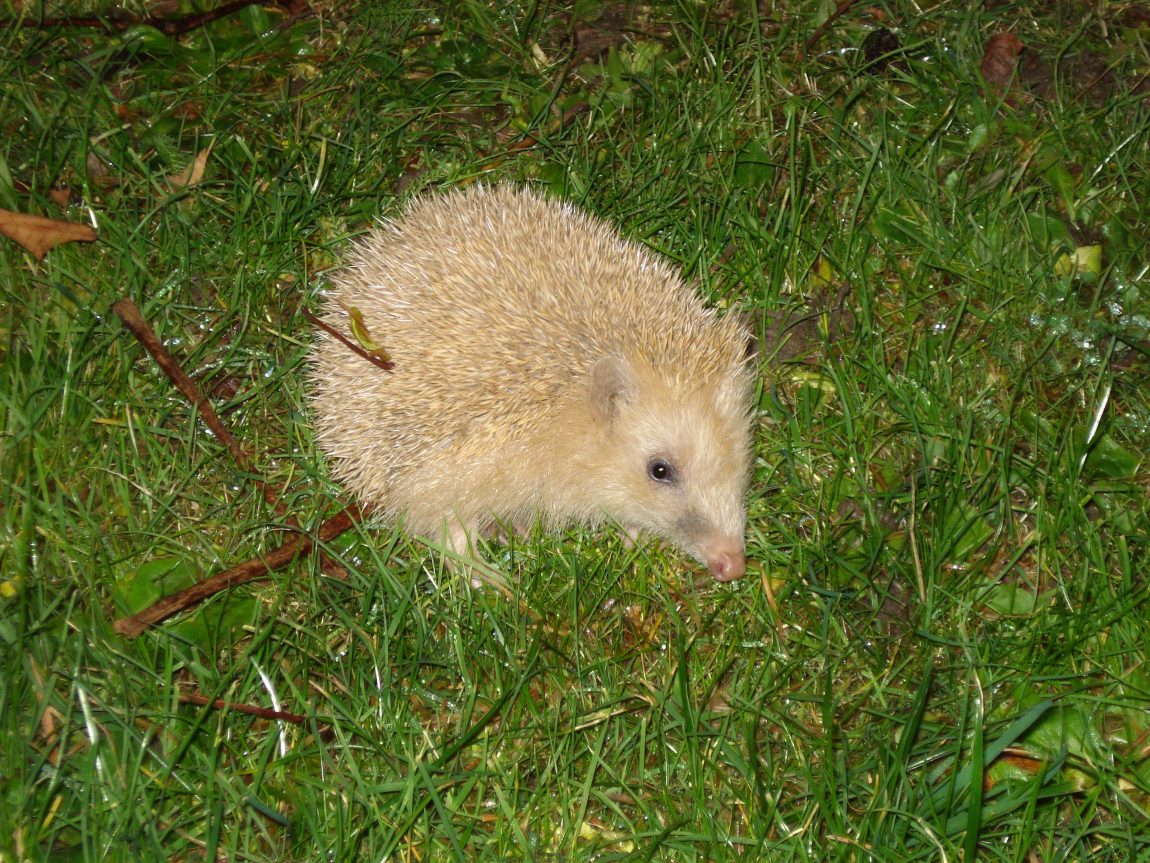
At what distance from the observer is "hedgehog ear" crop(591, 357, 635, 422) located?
11.8ft

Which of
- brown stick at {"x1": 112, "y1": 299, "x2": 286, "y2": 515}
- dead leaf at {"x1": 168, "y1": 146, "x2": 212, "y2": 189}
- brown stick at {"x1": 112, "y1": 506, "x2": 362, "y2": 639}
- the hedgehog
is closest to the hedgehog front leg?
the hedgehog

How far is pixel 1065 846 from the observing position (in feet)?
10.3

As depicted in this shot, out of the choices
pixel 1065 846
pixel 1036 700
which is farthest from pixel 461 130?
pixel 1065 846

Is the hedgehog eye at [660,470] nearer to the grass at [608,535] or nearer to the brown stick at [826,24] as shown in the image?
the grass at [608,535]

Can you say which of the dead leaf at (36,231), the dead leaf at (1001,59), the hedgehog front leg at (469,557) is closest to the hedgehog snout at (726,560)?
the hedgehog front leg at (469,557)

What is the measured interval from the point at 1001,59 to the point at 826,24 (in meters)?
0.82

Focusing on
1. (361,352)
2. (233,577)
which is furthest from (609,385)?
(233,577)

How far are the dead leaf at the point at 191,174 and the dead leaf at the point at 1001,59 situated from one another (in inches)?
140

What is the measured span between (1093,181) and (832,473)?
1.83 m

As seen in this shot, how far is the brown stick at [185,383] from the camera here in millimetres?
3914

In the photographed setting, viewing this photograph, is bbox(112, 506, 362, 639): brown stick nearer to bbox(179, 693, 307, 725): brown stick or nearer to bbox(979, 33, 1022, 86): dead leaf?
bbox(179, 693, 307, 725): brown stick

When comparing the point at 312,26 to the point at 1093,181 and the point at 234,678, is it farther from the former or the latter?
the point at 1093,181

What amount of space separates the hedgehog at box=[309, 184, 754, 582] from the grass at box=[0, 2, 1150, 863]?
20 cm

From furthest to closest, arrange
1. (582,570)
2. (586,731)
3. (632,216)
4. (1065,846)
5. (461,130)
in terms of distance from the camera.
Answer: (461,130), (632,216), (582,570), (586,731), (1065,846)
